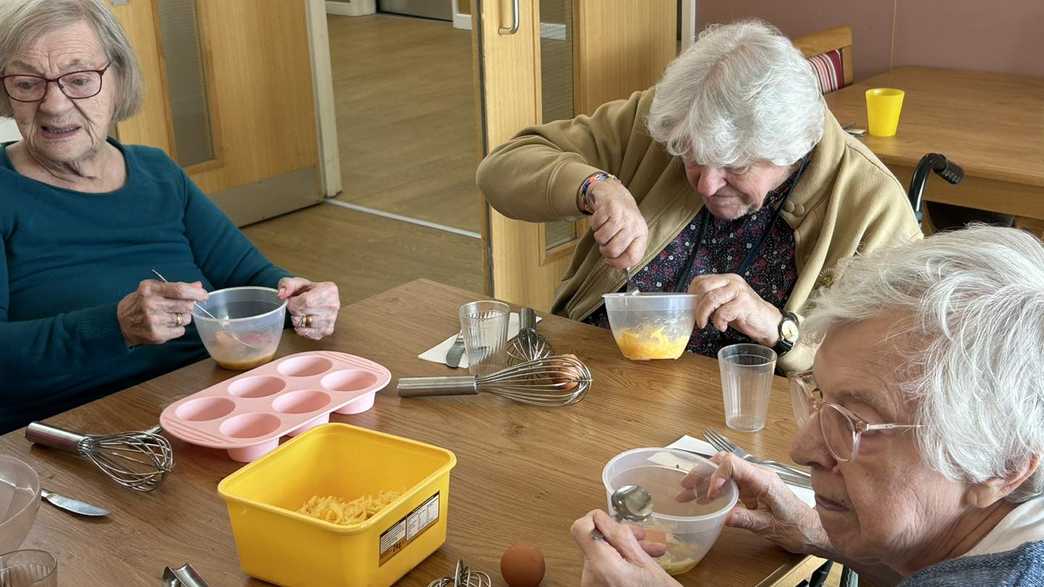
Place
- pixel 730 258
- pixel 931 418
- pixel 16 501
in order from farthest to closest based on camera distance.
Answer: pixel 730 258 → pixel 16 501 → pixel 931 418

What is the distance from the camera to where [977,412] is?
1059 millimetres

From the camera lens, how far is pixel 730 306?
1899 millimetres

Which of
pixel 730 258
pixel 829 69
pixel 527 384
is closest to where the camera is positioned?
pixel 527 384

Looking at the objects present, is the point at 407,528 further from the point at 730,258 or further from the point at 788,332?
the point at 730,258

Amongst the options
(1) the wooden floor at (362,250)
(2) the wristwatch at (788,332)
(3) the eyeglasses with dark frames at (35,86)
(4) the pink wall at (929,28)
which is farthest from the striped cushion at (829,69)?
(3) the eyeglasses with dark frames at (35,86)

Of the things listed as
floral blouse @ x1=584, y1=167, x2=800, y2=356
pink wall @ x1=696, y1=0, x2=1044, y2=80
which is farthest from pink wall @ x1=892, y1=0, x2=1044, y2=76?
floral blouse @ x1=584, y1=167, x2=800, y2=356

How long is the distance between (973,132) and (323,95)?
3.15 metres

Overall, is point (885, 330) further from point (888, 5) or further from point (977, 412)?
point (888, 5)

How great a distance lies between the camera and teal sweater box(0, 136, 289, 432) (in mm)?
1961

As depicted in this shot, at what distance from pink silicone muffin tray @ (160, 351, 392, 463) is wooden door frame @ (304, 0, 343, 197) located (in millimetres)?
3616

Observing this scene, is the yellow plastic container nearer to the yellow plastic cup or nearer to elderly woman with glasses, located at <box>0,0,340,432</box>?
elderly woman with glasses, located at <box>0,0,340,432</box>

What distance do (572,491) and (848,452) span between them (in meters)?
0.46

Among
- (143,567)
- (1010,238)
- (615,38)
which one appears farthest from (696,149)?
(615,38)

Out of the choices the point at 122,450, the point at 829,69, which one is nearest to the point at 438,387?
the point at 122,450
